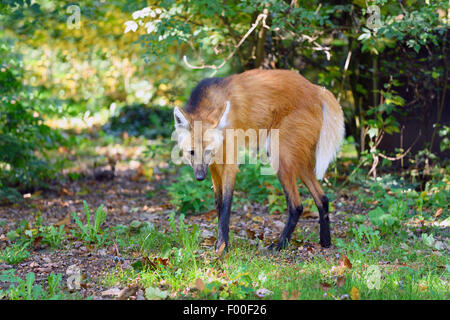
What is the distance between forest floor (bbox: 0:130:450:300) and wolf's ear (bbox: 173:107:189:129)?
30.3 inches

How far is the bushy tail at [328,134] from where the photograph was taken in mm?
3699

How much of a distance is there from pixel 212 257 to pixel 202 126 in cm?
90

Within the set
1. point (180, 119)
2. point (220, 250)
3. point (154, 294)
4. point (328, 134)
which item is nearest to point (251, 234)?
point (220, 250)

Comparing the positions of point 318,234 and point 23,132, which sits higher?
point 23,132

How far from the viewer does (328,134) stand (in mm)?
3736

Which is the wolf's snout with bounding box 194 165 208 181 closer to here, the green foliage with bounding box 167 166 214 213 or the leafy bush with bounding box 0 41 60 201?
the green foliage with bounding box 167 166 214 213

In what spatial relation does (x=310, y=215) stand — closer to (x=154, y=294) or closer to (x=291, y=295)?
(x=291, y=295)

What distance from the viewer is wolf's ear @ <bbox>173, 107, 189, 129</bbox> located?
313cm

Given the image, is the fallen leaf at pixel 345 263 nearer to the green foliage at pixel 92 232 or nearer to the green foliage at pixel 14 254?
the green foliage at pixel 92 232

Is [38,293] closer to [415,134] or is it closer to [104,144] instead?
[415,134]

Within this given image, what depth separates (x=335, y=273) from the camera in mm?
2869

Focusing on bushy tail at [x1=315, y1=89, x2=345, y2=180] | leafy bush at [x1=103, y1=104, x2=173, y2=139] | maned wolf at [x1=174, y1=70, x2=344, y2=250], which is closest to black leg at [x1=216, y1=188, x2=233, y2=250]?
maned wolf at [x1=174, y1=70, x2=344, y2=250]
